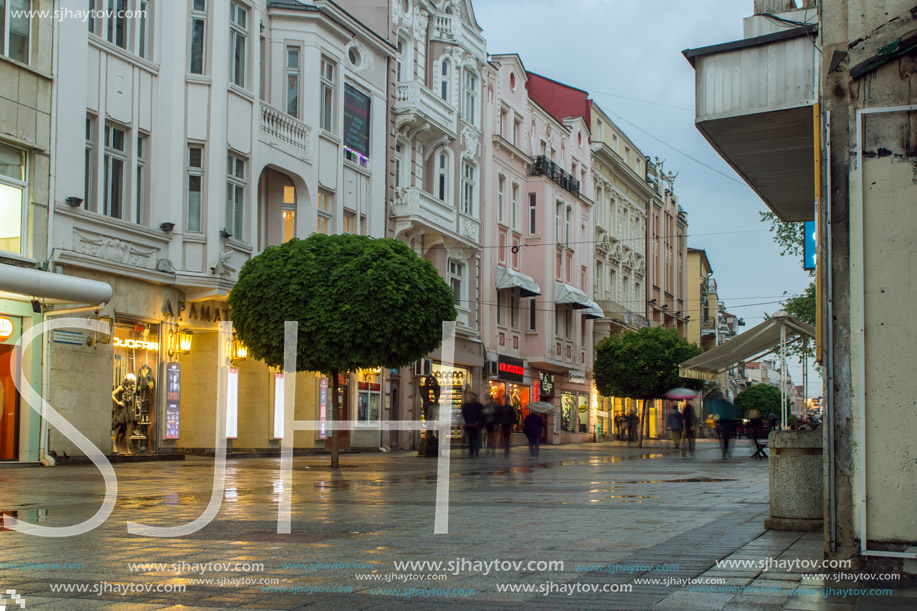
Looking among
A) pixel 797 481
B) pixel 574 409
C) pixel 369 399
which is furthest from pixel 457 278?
pixel 797 481

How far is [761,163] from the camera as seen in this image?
33.2 ft

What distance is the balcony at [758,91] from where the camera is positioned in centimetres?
811

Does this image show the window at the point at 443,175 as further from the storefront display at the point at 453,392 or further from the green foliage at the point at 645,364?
the green foliage at the point at 645,364

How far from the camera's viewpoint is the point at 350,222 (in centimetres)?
3269

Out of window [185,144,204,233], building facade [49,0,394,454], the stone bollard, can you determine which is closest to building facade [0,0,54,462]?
building facade [49,0,394,454]

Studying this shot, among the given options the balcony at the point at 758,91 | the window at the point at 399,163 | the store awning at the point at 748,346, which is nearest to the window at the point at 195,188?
the window at the point at 399,163

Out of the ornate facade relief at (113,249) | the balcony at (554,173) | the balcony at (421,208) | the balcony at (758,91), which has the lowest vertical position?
the balcony at (758,91)

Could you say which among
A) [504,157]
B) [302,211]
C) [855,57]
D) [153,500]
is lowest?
[153,500]

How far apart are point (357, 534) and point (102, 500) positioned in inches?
192

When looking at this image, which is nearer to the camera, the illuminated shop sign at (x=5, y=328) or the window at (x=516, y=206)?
the illuminated shop sign at (x=5, y=328)

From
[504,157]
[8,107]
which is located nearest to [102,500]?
[8,107]

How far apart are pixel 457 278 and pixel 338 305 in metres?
19.6

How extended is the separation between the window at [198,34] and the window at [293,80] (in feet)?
13.0

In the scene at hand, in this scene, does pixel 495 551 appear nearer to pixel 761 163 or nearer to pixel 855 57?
pixel 855 57
